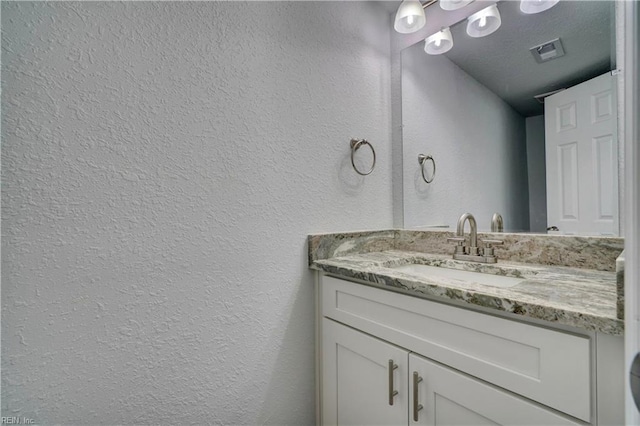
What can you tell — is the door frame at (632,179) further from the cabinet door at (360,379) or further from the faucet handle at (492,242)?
the faucet handle at (492,242)

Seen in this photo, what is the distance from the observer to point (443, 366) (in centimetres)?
77

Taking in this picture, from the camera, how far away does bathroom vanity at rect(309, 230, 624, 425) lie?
1.85 feet

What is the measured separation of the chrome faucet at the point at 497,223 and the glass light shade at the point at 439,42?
2.71 ft

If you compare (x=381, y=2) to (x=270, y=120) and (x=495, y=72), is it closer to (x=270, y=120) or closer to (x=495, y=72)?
(x=495, y=72)

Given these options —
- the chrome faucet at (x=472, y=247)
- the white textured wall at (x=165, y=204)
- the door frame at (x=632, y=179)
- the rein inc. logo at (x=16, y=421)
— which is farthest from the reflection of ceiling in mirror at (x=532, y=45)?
the rein inc. logo at (x=16, y=421)

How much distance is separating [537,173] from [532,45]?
513 mm

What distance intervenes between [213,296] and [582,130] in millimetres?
1390

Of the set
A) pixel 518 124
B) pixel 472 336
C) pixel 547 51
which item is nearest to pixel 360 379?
pixel 472 336

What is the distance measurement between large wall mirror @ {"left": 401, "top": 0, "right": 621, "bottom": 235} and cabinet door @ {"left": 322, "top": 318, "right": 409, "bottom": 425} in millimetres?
712

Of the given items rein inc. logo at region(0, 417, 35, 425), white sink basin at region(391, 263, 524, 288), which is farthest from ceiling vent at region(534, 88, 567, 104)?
rein inc. logo at region(0, 417, 35, 425)

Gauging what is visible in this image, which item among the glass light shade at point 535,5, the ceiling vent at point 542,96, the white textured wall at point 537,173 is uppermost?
the glass light shade at point 535,5

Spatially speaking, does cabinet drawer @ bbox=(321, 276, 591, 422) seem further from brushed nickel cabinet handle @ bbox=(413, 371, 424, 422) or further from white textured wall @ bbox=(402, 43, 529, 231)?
white textured wall @ bbox=(402, 43, 529, 231)

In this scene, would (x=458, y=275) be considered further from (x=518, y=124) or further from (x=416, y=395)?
(x=518, y=124)

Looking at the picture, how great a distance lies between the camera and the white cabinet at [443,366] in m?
0.57
